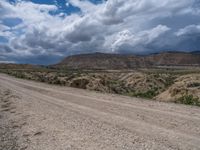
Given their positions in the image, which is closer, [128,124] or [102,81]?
[128,124]

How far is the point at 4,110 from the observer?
14406 millimetres

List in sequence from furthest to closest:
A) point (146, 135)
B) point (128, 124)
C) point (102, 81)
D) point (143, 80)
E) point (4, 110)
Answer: point (143, 80) → point (102, 81) → point (4, 110) → point (128, 124) → point (146, 135)

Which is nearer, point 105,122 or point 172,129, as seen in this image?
point 172,129

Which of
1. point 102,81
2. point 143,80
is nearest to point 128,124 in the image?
point 102,81

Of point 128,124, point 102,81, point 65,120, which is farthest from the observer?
point 102,81

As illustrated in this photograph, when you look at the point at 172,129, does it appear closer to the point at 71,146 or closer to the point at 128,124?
the point at 128,124

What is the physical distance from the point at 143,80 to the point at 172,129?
1207 inches

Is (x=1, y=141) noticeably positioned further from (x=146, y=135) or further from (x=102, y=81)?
(x=102, y=81)

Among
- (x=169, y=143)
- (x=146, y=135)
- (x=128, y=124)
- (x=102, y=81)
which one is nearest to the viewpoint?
(x=169, y=143)

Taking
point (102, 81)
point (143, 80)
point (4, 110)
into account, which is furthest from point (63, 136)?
point (143, 80)

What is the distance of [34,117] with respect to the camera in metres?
12.0

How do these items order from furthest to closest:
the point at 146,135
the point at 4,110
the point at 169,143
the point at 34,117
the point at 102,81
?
the point at 102,81 < the point at 4,110 < the point at 34,117 < the point at 146,135 < the point at 169,143

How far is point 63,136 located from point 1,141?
1793mm

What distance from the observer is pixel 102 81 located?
3400cm
